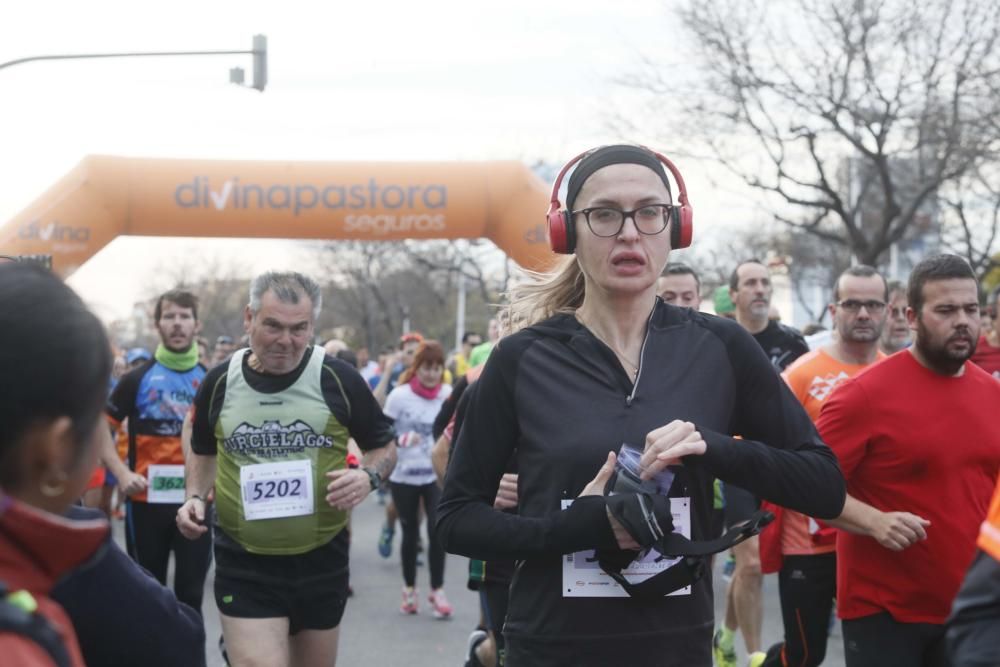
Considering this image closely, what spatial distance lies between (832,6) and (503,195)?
31.1 feet

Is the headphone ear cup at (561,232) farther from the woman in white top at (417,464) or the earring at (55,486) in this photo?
the woman in white top at (417,464)

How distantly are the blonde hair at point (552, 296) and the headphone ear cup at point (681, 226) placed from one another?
308mm

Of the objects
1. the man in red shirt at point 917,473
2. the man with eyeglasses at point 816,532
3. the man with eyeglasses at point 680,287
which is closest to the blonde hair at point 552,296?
the man in red shirt at point 917,473

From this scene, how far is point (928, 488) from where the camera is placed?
164 inches

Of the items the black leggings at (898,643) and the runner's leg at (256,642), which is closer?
the black leggings at (898,643)

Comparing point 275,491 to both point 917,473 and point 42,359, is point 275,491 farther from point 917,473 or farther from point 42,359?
point 42,359

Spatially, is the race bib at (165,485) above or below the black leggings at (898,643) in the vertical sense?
below

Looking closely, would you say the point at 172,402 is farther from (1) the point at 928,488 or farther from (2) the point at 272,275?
(1) the point at 928,488

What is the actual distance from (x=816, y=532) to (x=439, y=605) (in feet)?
14.1

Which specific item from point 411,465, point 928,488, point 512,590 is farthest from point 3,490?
point 411,465

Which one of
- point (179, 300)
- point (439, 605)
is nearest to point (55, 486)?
point (179, 300)

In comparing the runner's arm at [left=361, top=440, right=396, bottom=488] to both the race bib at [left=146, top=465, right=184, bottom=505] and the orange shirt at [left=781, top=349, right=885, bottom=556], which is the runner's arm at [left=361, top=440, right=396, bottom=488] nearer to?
the orange shirt at [left=781, top=349, right=885, bottom=556]

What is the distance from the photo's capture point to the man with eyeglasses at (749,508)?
6808mm

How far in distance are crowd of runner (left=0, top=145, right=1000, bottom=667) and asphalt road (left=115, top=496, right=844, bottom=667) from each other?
1753 millimetres
